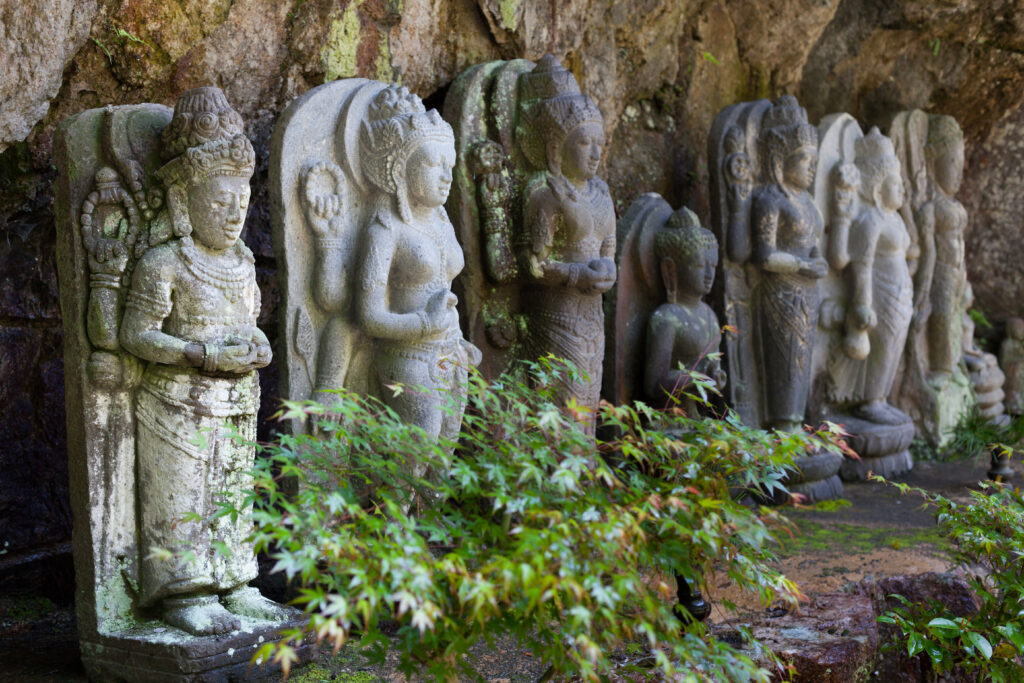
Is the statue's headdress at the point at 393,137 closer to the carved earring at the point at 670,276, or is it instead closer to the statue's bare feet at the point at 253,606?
the statue's bare feet at the point at 253,606

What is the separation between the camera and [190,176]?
3.83 meters

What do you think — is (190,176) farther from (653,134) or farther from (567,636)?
(653,134)

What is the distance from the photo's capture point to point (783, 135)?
21.7 ft

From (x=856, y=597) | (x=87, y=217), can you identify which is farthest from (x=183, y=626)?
(x=856, y=597)

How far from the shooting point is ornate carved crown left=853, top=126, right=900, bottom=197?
290 inches

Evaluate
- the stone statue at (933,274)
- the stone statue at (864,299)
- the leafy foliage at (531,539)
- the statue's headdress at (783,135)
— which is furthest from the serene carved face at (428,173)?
the stone statue at (933,274)

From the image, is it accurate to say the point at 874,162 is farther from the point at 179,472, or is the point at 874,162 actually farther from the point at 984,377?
the point at 179,472

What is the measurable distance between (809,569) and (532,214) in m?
2.25

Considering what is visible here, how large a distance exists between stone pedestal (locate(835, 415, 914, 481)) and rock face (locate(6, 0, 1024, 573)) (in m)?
1.81

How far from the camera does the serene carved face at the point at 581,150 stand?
17.3 ft

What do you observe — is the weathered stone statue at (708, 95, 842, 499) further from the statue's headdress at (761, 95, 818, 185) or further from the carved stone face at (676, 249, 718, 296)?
the carved stone face at (676, 249, 718, 296)

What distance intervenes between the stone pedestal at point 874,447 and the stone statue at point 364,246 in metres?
3.70

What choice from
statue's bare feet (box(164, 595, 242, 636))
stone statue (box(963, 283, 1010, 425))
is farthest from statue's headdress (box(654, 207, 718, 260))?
stone statue (box(963, 283, 1010, 425))

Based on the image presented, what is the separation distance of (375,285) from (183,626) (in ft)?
4.89
